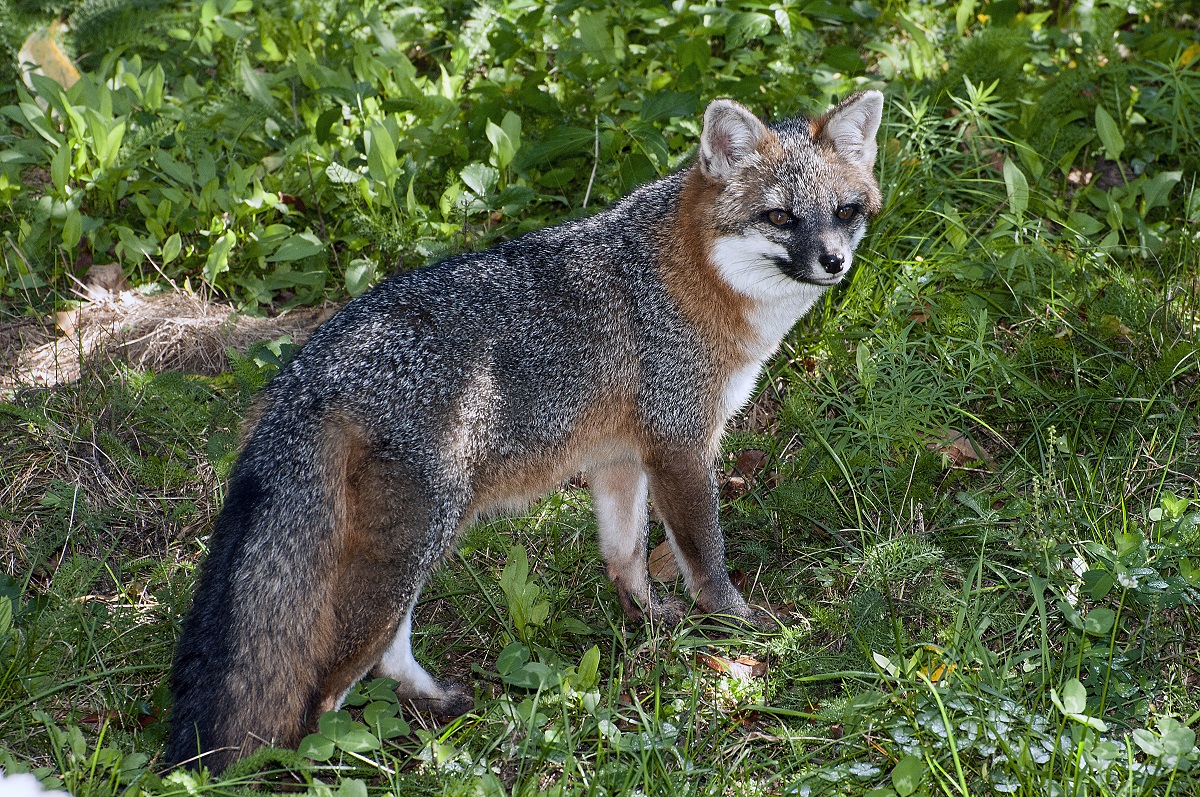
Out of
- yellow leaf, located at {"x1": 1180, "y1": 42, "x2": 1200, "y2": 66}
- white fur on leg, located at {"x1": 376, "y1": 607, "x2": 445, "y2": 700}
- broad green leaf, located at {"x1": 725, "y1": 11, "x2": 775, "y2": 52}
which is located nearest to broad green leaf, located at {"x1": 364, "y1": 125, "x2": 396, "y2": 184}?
broad green leaf, located at {"x1": 725, "y1": 11, "x2": 775, "y2": 52}

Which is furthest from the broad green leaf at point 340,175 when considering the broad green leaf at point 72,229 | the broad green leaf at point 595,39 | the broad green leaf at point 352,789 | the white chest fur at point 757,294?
the broad green leaf at point 352,789

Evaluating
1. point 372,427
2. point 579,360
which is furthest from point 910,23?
point 372,427

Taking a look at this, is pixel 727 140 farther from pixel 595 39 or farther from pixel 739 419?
pixel 595 39

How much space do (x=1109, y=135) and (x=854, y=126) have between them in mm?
2586

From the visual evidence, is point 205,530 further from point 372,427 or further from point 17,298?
point 17,298

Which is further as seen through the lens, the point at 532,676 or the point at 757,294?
the point at 757,294

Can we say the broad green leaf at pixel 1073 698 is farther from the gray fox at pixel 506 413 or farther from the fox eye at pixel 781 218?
the fox eye at pixel 781 218

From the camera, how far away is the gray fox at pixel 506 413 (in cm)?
365

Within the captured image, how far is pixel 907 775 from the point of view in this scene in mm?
3359

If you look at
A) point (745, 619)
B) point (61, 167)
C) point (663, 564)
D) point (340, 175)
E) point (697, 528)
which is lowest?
point (663, 564)

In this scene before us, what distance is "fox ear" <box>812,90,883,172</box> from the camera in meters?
4.65

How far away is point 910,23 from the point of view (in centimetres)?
700

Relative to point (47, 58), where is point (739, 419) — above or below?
below

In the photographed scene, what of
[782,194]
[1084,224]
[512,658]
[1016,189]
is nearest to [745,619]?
[512,658]
